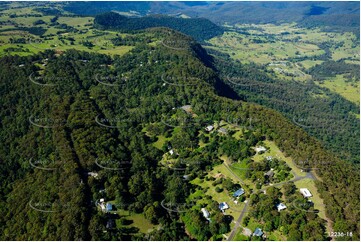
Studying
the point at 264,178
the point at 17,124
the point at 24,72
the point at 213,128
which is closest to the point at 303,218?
the point at 264,178

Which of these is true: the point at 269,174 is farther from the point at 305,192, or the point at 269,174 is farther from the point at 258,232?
the point at 258,232

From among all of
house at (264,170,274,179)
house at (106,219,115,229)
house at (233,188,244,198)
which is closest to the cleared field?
house at (106,219,115,229)

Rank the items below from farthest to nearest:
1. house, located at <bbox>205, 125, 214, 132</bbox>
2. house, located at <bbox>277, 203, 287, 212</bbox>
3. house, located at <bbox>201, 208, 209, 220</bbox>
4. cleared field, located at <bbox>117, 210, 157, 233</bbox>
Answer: house, located at <bbox>205, 125, 214, 132</bbox>, house, located at <bbox>201, 208, 209, 220</bbox>, cleared field, located at <bbox>117, 210, 157, 233</bbox>, house, located at <bbox>277, 203, 287, 212</bbox>

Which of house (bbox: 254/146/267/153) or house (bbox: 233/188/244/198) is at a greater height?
house (bbox: 254/146/267/153)

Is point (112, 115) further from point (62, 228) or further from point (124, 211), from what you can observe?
point (62, 228)

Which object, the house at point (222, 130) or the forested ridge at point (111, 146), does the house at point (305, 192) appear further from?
the house at point (222, 130)

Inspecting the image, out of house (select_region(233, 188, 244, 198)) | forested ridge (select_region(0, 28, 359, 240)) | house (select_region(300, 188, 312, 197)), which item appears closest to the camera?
forested ridge (select_region(0, 28, 359, 240))

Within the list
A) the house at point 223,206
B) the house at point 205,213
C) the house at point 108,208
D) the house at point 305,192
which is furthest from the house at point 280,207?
the house at point 108,208

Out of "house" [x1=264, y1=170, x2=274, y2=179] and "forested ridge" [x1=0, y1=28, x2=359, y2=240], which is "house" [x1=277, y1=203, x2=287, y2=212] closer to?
"forested ridge" [x1=0, y1=28, x2=359, y2=240]

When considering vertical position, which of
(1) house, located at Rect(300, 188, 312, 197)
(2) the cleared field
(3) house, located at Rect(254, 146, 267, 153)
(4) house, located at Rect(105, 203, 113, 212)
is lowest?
(2) the cleared field
